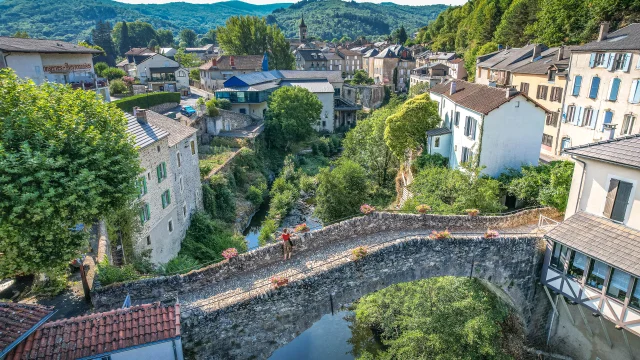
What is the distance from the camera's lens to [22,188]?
1018 centimetres

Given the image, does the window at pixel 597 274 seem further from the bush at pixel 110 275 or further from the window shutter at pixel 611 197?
the bush at pixel 110 275

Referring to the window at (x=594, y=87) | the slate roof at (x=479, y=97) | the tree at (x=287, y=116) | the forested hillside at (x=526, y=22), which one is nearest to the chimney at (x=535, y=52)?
the forested hillside at (x=526, y=22)

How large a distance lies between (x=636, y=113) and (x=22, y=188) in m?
31.7

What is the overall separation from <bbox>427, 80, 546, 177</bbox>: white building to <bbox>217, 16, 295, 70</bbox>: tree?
191 ft

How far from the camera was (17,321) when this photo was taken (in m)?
8.87

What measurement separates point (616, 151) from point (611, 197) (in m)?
1.63

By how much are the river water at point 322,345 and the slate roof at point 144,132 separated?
1215cm

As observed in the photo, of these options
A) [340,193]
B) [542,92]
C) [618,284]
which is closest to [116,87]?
[340,193]

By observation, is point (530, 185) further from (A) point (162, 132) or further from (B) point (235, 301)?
(A) point (162, 132)

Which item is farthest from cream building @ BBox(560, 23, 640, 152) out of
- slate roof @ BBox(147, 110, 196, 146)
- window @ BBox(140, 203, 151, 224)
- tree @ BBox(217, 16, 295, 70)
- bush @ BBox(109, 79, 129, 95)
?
tree @ BBox(217, 16, 295, 70)

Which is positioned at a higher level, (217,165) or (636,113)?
(636,113)

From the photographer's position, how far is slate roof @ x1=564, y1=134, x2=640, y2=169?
12740 mm

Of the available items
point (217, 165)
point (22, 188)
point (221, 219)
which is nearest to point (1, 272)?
point (22, 188)

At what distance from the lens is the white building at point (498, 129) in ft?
74.7
